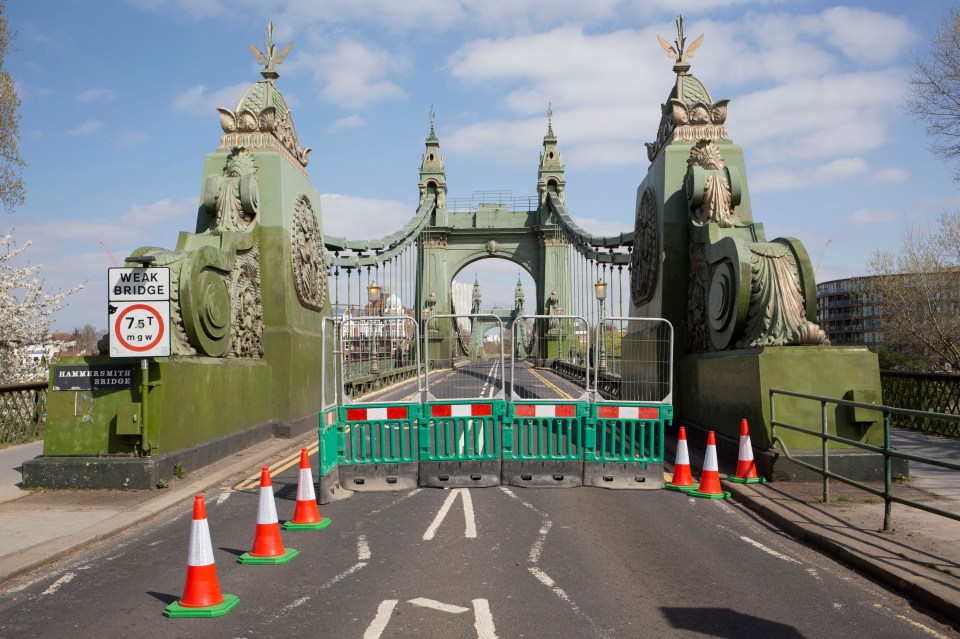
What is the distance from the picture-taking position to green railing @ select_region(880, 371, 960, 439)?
578 inches

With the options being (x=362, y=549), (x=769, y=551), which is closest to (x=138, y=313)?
(x=362, y=549)

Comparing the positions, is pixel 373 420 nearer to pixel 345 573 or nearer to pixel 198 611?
pixel 345 573

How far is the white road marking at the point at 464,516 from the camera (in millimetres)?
7390

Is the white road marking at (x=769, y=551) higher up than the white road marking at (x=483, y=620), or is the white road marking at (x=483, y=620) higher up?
the white road marking at (x=483, y=620)

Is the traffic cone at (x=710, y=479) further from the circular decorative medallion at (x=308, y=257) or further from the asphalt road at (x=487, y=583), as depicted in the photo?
the circular decorative medallion at (x=308, y=257)

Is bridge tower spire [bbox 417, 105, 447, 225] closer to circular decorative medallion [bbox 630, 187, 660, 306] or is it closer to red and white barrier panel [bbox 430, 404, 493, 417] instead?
circular decorative medallion [bbox 630, 187, 660, 306]

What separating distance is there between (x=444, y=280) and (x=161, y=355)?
143 feet

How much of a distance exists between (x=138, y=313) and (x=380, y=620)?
21.3 ft

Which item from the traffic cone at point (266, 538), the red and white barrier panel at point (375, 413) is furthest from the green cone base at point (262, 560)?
the red and white barrier panel at point (375, 413)

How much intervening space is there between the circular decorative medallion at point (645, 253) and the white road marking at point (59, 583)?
1176 centimetres

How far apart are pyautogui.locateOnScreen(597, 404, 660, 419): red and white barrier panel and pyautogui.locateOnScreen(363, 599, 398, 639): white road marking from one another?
5.51 metres

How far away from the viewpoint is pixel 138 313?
9.73 metres

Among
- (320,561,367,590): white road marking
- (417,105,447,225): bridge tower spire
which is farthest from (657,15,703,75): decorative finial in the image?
(417,105,447,225): bridge tower spire

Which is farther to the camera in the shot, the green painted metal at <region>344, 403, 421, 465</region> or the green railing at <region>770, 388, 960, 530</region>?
the green painted metal at <region>344, 403, 421, 465</region>
